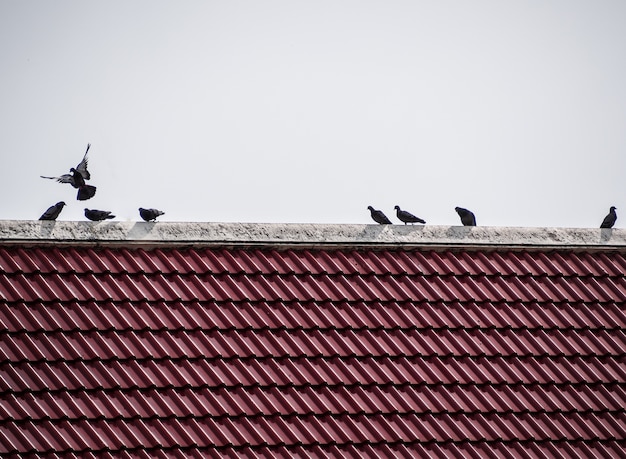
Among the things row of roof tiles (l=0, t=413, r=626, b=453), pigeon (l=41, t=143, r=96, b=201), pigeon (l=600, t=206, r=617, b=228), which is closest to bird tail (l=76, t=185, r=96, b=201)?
pigeon (l=41, t=143, r=96, b=201)

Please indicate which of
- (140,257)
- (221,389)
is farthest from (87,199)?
(221,389)

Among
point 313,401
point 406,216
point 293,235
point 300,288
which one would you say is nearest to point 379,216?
point 406,216

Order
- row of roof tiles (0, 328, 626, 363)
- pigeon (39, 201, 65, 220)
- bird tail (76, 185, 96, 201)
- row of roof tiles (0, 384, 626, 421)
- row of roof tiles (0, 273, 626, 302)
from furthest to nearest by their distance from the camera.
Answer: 1. bird tail (76, 185, 96, 201)
2. pigeon (39, 201, 65, 220)
3. row of roof tiles (0, 273, 626, 302)
4. row of roof tiles (0, 328, 626, 363)
5. row of roof tiles (0, 384, 626, 421)

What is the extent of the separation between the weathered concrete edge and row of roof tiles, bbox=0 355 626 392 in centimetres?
114

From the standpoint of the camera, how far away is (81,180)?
499 inches

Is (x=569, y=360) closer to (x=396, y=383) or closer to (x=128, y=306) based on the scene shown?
(x=396, y=383)

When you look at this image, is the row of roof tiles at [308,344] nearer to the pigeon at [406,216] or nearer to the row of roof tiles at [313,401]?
the row of roof tiles at [313,401]

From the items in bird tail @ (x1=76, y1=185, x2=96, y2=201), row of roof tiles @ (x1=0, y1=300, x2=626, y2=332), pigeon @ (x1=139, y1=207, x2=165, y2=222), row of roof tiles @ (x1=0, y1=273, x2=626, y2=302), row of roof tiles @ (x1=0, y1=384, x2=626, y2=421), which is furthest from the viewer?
bird tail @ (x1=76, y1=185, x2=96, y2=201)

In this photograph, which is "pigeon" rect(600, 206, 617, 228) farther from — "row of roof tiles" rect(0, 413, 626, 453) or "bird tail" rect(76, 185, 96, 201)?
"bird tail" rect(76, 185, 96, 201)

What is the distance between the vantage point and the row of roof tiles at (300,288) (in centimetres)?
962

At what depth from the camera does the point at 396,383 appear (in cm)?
946

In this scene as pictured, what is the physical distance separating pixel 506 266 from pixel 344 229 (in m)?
1.46

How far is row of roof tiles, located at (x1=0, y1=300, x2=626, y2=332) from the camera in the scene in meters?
9.46

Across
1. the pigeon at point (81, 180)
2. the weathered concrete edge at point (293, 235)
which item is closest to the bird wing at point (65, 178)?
the pigeon at point (81, 180)
